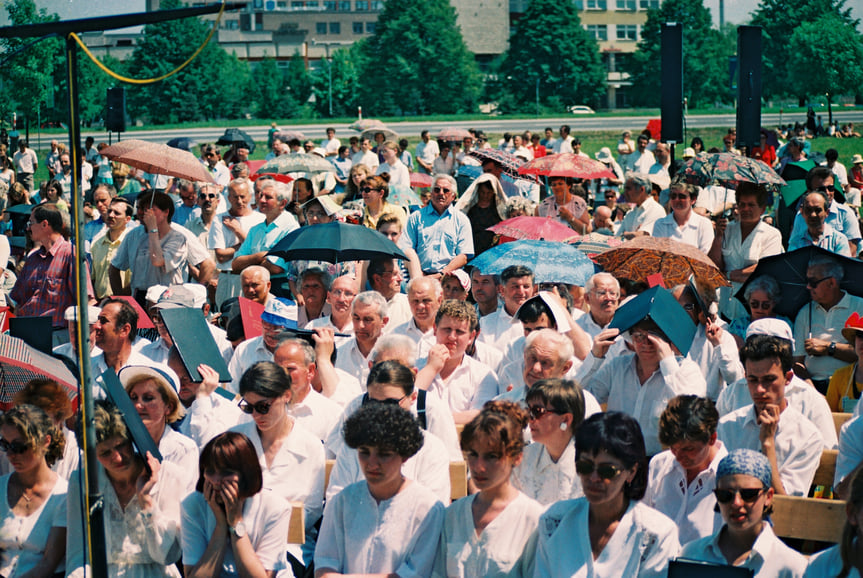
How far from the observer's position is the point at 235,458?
4.70m

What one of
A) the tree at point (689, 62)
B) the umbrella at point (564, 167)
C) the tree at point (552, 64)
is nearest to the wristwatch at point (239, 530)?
the umbrella at point (564, 167)

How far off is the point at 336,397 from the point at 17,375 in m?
1.83

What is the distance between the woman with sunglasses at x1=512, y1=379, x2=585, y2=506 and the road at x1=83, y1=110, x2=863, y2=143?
46578mm

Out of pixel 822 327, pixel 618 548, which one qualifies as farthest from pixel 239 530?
pixel 822 327

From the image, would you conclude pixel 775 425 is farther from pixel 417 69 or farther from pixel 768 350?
pixel 417 69

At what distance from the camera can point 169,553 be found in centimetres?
493

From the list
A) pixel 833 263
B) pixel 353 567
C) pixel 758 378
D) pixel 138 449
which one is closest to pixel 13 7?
pixel 138 449

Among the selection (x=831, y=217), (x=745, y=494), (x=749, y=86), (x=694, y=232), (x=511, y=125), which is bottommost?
(x=745, y=494)

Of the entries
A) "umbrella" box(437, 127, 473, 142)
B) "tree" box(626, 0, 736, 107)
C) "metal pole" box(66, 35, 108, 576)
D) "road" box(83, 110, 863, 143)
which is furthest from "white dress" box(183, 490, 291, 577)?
"tree" box(626, 0, 736, 107)

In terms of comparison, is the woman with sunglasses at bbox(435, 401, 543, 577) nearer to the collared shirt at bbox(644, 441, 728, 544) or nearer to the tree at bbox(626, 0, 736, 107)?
the collared shirt at bbox(644, 441, 728, 544)

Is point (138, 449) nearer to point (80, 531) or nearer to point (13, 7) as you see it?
point (80, 531)

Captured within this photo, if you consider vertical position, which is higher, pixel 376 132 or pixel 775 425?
pixel 376 132

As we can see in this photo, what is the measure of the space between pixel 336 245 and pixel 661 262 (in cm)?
249

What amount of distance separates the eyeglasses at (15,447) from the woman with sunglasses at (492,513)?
6.49 feet
